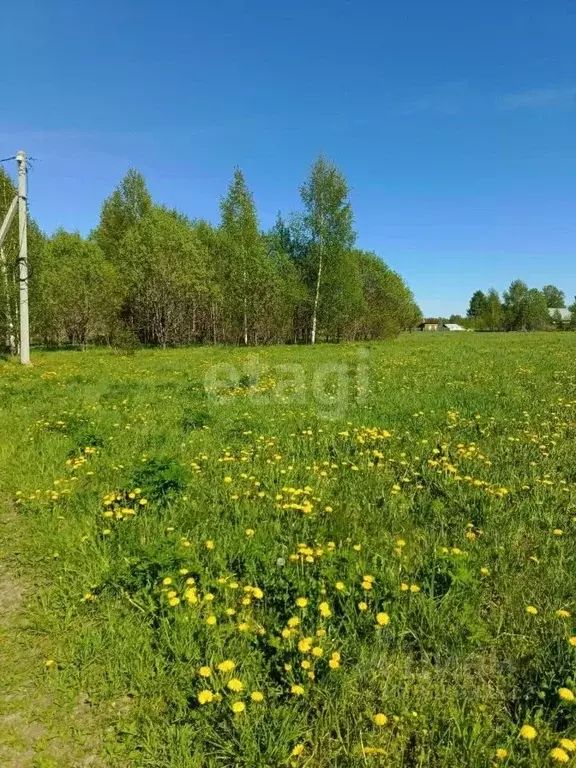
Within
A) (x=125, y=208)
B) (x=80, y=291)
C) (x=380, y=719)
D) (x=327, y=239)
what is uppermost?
(x=125, y=208)

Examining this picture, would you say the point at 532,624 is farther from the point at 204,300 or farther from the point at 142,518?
the point at 204,300

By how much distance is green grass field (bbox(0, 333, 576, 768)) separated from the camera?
8.81 ft

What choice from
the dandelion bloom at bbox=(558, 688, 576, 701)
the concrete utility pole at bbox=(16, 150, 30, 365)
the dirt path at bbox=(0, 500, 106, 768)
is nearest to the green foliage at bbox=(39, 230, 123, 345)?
the concrete utility pole at bbox=(16, 150, 30, 365)

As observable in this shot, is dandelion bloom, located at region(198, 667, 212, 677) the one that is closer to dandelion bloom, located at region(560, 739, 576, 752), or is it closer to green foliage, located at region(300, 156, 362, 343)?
dandelion bloom, located at region(560, 739, 576, 752)

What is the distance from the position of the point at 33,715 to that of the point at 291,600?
1.86 meters

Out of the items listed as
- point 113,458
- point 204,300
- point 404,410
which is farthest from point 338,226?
point 113,458

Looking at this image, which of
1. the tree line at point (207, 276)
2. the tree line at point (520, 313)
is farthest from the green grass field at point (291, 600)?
the tree line at point (520, 313)

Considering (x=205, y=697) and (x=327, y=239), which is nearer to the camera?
(x=205, y=697)

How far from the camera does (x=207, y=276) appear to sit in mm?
43625

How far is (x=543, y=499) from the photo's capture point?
543 cm

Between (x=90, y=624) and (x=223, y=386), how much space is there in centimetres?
1028

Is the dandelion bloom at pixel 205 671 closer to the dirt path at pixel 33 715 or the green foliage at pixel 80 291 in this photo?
the dirt path at pixel 33 715

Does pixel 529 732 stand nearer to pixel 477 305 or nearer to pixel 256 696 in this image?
pixel 256 696

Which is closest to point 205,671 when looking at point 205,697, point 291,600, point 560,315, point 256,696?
point 205,697
